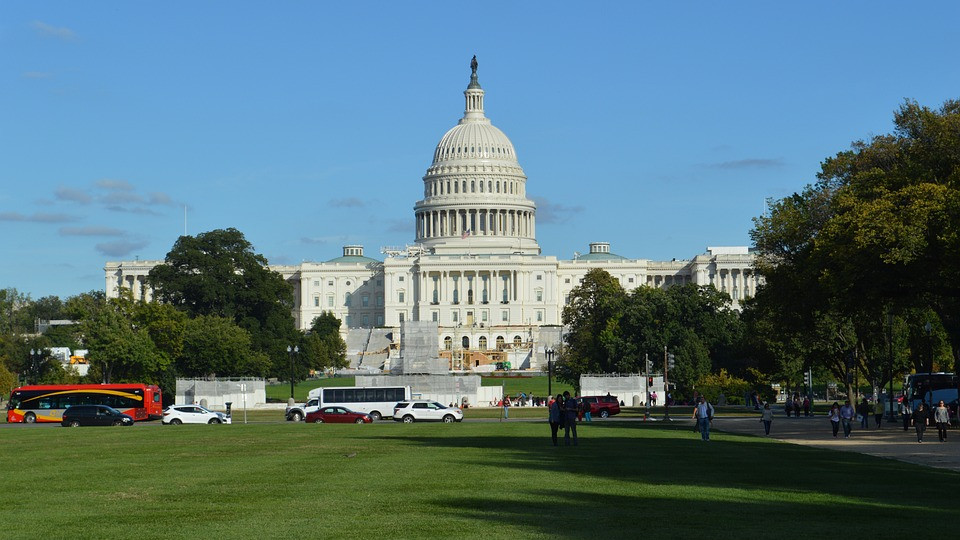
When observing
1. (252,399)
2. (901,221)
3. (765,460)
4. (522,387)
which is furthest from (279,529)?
(522,387)

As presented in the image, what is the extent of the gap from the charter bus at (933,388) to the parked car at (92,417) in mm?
37544

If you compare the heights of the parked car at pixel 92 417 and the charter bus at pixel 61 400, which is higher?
the charter bus at pixel 61 400

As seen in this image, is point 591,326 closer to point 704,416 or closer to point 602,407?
point 602,407

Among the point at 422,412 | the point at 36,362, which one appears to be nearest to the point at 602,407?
the point at 422,412

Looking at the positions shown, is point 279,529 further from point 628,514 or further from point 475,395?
point 475,395

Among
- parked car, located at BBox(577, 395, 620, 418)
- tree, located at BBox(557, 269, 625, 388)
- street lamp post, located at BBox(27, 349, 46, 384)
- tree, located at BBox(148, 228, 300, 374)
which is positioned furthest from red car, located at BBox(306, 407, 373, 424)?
tree, located at BBox(148, 228, 300, 374)

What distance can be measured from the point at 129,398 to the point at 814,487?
199ft

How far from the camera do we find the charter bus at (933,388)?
66.6 meters

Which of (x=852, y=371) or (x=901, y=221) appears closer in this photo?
(x=901, y=221)

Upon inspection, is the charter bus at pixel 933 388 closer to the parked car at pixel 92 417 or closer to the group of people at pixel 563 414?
the group of people at pixel 563 414

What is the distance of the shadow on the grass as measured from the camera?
22.1 m

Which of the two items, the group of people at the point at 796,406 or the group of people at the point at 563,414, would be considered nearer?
the group of people at the point at 563,414

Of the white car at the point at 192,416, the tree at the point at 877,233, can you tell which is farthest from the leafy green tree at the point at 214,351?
the tree at the point at 877,233

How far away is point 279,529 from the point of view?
67.2ft
